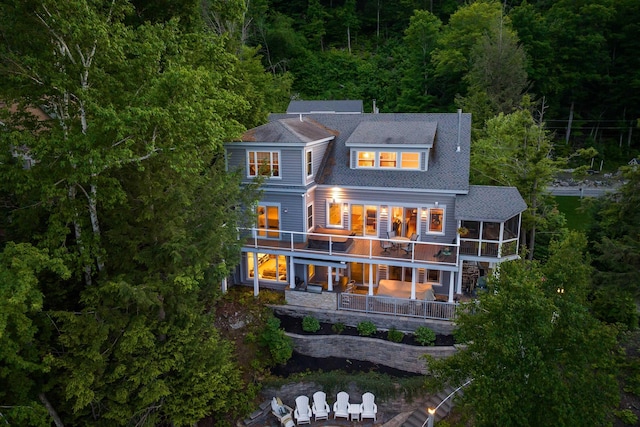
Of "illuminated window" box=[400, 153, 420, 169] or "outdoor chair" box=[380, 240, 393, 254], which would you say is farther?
"illuminated window" box=[400, 153, 420, 169]

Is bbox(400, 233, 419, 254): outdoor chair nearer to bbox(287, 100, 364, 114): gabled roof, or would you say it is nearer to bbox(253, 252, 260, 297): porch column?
bbox(253, 252, 260, 297): porch column

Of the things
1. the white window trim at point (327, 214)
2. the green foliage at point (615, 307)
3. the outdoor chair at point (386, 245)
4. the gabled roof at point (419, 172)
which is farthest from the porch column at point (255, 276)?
the green foliage at point (615, 307)

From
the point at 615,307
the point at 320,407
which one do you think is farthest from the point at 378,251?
the point at 615,307

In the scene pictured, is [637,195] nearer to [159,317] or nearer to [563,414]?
[563,414]

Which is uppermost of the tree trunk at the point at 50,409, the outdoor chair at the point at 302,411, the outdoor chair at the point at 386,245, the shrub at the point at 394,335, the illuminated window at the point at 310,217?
the illuminated window at the point at 310,217

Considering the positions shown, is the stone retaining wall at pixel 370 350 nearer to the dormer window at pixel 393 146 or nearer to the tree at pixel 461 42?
the dormer window at pixel 393 146

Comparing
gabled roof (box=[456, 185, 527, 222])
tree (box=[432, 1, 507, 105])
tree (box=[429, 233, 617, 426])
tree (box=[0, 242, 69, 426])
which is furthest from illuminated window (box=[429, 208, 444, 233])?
tree (box=[432, 1, 507, 105])
